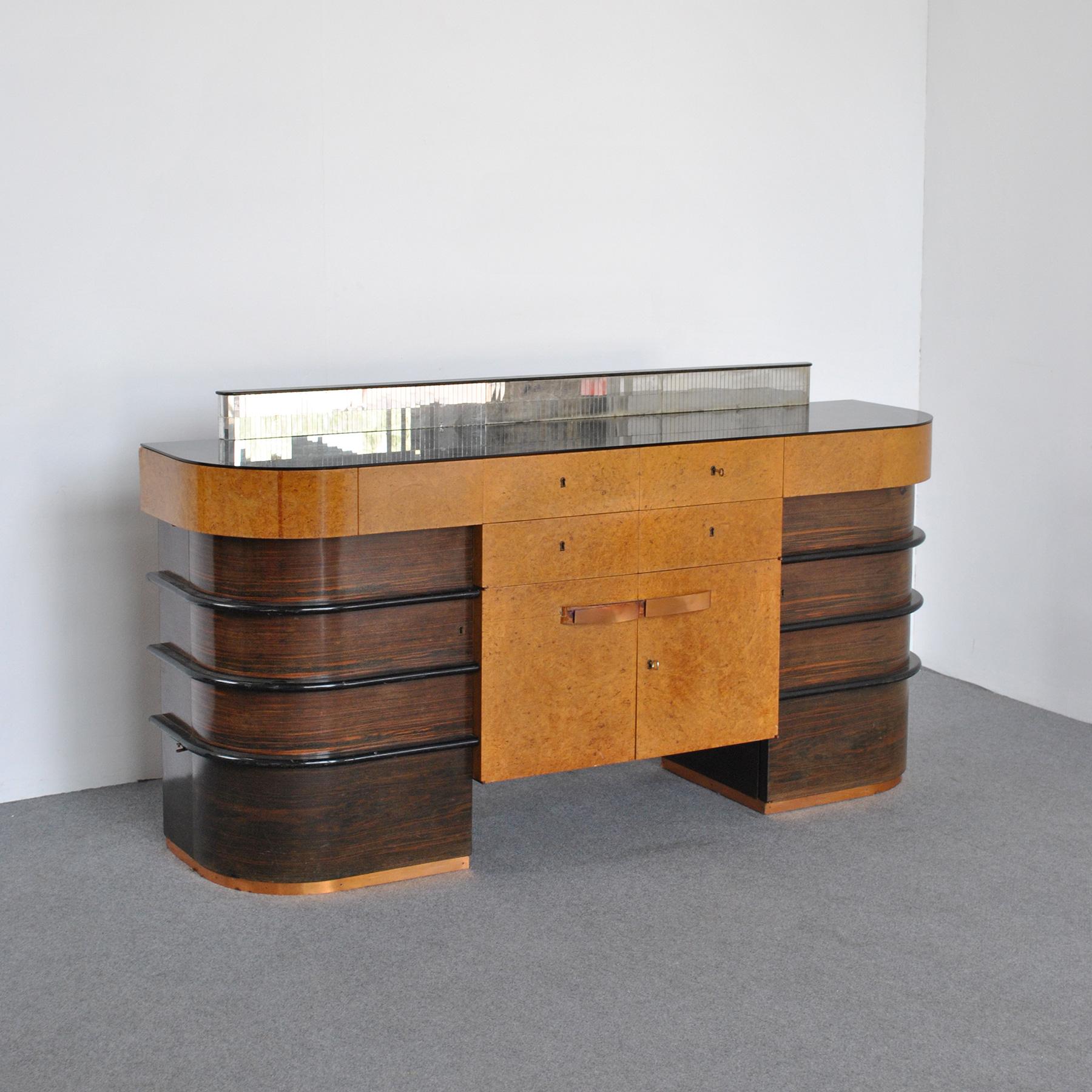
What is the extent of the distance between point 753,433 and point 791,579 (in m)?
0.41

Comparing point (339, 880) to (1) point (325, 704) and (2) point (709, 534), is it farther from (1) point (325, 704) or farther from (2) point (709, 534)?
(2) point (709, 534)

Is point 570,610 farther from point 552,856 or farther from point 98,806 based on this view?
point 98,806

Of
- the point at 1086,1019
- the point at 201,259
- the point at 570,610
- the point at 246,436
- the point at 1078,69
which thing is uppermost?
the point at 1078,69

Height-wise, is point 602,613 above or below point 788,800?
above

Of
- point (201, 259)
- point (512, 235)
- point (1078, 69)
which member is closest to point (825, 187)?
point (1078, 69)

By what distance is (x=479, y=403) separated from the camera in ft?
12.1

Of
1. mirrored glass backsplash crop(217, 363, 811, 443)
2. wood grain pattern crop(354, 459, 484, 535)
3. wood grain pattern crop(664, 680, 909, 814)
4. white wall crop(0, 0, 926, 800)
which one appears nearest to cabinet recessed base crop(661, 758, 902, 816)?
wood grain pattern crop(664, 680, 909, 814)

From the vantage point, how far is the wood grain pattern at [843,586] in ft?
12.4

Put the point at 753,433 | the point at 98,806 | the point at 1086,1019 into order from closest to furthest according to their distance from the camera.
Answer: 1. the point at 1086,1019
2. the point at 753,433
3. the point at 98,806

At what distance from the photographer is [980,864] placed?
3.57 metres

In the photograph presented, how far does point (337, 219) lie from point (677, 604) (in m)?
1.59

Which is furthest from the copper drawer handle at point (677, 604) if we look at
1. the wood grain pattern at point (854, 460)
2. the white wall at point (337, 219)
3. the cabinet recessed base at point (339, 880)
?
the white wall at point (337, 219)

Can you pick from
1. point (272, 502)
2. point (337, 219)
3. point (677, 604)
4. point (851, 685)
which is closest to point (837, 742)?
point (851, 685)

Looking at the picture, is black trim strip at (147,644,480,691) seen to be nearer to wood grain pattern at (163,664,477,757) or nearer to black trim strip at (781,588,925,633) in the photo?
wood grain pattern at (163,664,477,757)
